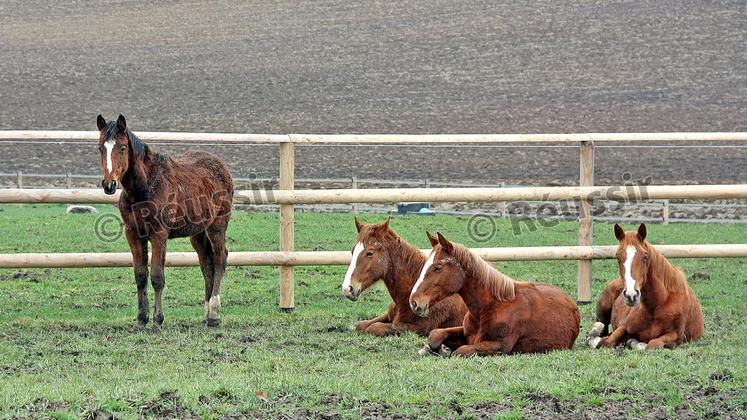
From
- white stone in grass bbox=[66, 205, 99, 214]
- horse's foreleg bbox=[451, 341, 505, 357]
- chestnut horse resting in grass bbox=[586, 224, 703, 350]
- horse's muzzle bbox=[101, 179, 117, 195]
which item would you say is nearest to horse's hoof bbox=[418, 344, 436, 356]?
horse's foreleg bbox=[451, 341, 505, 357]

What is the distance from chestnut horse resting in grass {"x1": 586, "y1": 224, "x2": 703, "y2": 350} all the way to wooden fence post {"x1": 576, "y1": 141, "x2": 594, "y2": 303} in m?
2.06

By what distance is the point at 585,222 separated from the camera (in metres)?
9.42

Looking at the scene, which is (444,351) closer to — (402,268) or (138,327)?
(402,268)

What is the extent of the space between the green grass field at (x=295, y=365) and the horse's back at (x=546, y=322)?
0.19 metres

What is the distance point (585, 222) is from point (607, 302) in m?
1.80

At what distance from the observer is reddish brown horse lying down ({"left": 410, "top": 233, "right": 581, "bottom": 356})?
22.1 feet

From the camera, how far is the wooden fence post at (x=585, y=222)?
9367mm

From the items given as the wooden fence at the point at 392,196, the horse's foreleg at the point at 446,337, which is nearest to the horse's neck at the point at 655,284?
the horse's foreleg at the point at 446,337

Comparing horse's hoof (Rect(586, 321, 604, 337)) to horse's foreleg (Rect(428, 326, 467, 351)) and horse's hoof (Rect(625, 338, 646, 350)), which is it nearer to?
horse's hoof (Rect(625, 338, 646, 350))

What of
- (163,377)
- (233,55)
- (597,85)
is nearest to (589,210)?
(163,377)

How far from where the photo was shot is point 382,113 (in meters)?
35.7

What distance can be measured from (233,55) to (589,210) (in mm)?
34262

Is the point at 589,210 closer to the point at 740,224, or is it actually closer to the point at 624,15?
the point at 740,224

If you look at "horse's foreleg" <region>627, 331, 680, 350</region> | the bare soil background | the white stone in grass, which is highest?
the bare soil background
